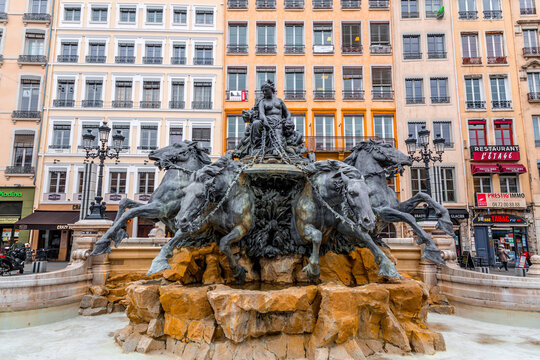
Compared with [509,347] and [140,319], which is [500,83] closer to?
[509,347]

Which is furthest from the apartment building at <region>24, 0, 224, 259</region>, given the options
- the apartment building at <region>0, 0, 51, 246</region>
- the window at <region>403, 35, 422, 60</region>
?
the window at <region>403, 35, 422, 60</region>

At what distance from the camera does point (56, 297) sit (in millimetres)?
8812

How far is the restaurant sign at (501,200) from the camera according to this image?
23.0 meters

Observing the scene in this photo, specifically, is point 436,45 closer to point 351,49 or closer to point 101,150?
point 351,49

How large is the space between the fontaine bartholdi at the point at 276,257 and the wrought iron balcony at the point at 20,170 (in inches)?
804

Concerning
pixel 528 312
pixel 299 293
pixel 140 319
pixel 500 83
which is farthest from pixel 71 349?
pixel 500 83

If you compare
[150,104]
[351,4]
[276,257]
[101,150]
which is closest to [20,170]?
[150,104]

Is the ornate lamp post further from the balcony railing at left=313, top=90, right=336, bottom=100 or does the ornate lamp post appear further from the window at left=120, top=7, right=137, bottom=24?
the window at left=120, top=7, right=137, bottom=24

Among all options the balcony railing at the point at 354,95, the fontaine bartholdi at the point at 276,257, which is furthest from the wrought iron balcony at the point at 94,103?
the fontaine bartholdi at the point at 276,257

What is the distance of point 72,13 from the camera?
87.6 feet

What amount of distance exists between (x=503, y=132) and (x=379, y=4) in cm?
1337

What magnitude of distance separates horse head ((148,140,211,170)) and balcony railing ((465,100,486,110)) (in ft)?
77.2

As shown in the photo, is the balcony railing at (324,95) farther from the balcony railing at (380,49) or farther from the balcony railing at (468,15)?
the balcony railing at (468,15)

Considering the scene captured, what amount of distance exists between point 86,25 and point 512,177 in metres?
33.1
